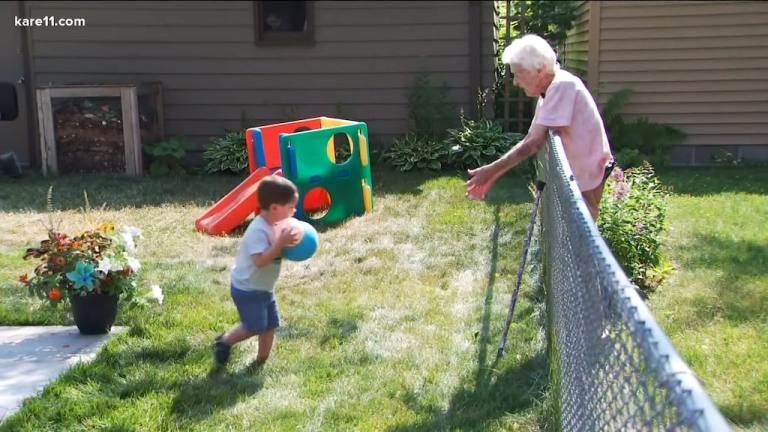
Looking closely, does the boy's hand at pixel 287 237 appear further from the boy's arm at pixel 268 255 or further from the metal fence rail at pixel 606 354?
the metal fence rail at pixel 606 354

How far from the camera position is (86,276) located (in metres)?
4.30

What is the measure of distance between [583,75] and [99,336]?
8.25 m

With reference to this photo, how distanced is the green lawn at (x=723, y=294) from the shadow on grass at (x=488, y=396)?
0.76 meters

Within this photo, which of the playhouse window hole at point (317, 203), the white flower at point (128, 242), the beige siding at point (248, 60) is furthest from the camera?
the beige siding at point (248, 60)

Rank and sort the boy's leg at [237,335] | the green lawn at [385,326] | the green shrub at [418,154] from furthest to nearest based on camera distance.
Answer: the green shrub at [418,154], the boy's leg at [237,335], the green lawn at [385,326]

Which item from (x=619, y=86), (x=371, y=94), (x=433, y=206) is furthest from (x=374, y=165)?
(x=619, y=86)

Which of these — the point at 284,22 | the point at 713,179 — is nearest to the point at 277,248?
the point at 713,179

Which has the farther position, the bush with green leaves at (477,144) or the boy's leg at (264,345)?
the bush with green leaves at (477,144)

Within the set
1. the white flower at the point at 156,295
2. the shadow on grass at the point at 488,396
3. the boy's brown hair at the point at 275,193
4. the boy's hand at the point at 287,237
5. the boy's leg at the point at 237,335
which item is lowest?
the shadow on grass at the point at 488,396

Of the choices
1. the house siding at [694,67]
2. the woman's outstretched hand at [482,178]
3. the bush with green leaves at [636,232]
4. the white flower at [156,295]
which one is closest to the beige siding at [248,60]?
the house siding at [694,67]

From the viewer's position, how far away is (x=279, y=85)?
35.0 feet

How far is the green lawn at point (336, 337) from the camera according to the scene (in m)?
3.51

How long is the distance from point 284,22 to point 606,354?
9.45 m

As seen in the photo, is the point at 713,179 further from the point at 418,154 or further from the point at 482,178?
the point at 482,178
